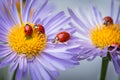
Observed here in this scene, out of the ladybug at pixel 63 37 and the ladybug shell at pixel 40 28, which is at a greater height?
the ladybug shell at pixel 40 28

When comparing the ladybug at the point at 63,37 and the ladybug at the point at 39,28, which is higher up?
the ladybug at the point at 39,28

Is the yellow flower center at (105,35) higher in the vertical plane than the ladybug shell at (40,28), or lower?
lower

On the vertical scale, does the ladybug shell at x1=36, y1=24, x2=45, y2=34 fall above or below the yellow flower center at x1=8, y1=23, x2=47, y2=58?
above

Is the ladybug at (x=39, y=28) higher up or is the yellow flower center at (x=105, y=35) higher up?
the ladybug at (x=39, y=28)
